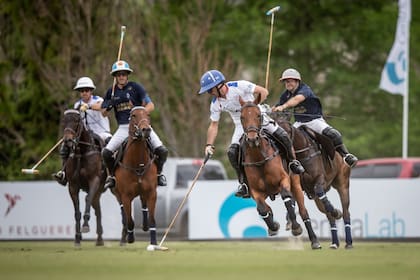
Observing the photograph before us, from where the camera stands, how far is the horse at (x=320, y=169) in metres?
19.2

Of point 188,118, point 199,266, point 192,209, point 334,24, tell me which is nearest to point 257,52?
point 334,24

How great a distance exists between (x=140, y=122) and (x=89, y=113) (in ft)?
13.3

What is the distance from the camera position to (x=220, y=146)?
38000mm

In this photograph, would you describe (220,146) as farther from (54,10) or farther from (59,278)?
(59,278)

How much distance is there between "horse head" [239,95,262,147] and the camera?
690 inches

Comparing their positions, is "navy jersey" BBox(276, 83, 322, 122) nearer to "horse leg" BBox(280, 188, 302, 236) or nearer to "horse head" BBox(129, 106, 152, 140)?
"horse leg" BBox(280, 188, 302, 236)

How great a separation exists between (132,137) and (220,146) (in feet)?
63.8

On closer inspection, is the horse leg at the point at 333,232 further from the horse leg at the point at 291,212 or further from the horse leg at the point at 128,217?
the horse leg at the point at 128,217

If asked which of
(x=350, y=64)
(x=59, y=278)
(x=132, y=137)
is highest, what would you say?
(x=350, y=64)

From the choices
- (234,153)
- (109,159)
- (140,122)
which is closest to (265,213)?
(234,153)

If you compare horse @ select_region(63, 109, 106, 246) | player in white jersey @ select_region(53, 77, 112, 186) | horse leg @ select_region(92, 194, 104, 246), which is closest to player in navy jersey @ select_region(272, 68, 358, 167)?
player in white jersey @ select_region(53, 77, 112, 186)

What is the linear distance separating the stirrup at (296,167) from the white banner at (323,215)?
21.3 ft

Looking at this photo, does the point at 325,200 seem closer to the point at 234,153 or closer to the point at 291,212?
the point at 291,212

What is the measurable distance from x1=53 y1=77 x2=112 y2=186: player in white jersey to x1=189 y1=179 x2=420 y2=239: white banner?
161 inches
